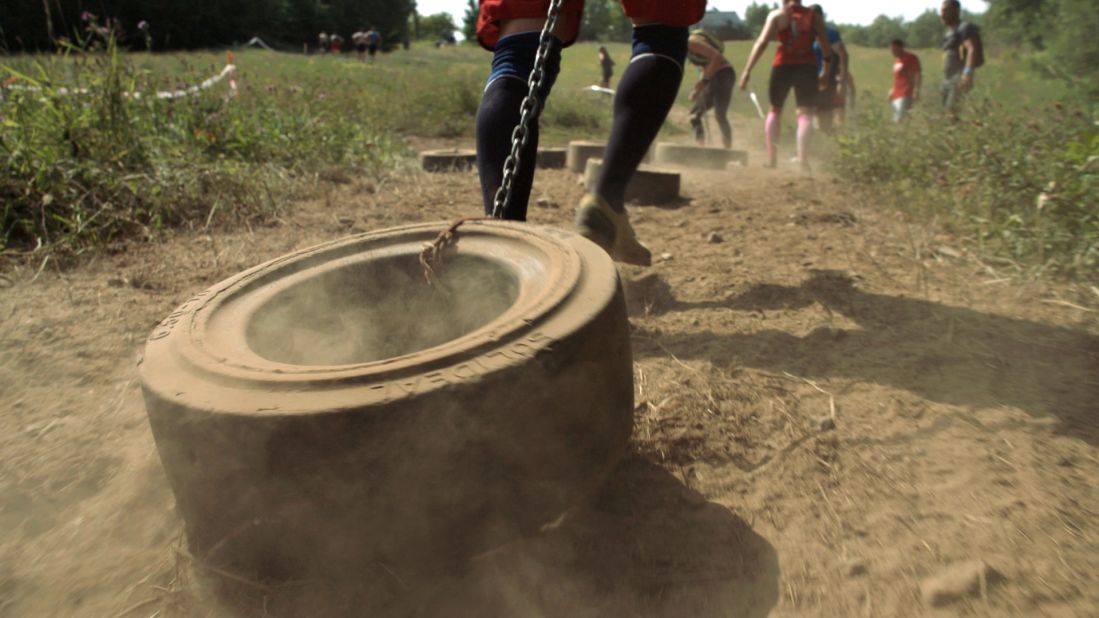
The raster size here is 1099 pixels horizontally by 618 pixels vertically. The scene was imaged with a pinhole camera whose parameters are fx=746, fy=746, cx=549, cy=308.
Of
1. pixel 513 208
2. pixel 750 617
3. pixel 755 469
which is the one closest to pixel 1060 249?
pixel 755 469

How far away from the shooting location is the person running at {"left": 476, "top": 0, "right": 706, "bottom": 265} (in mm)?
2201

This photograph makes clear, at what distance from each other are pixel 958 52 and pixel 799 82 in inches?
131

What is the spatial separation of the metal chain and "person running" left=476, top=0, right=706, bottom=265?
0.08 meters

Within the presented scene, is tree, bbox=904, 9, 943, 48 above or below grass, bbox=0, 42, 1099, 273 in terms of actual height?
above

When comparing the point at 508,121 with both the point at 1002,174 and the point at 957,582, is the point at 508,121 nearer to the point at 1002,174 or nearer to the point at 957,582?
the point at 957,582

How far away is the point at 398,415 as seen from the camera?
1096 millimetres

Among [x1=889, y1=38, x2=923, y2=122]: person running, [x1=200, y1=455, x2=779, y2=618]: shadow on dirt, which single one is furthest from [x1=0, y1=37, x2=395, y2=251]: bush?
[x1=889, y1=38, x2=923, y2=122]: person running

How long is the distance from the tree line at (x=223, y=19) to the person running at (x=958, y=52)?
Answer: 12.0 meters

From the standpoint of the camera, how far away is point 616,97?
235cm

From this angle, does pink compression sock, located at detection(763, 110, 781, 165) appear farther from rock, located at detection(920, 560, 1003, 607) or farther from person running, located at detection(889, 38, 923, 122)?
rock, located at detection(920, 560, 1003, 607)

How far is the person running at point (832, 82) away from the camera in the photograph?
23.5ft

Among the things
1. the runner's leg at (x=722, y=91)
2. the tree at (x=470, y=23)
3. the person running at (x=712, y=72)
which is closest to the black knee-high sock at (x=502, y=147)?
the person running at (x=712, y=72)

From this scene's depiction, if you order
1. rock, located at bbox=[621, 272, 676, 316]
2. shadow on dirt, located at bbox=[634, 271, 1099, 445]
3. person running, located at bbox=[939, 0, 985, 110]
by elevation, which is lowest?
rock, located at bbox=[621, 272, 676, 316]

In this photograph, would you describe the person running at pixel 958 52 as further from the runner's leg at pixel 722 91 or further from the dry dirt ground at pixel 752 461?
the dry dirt ground at pixel 752 461
